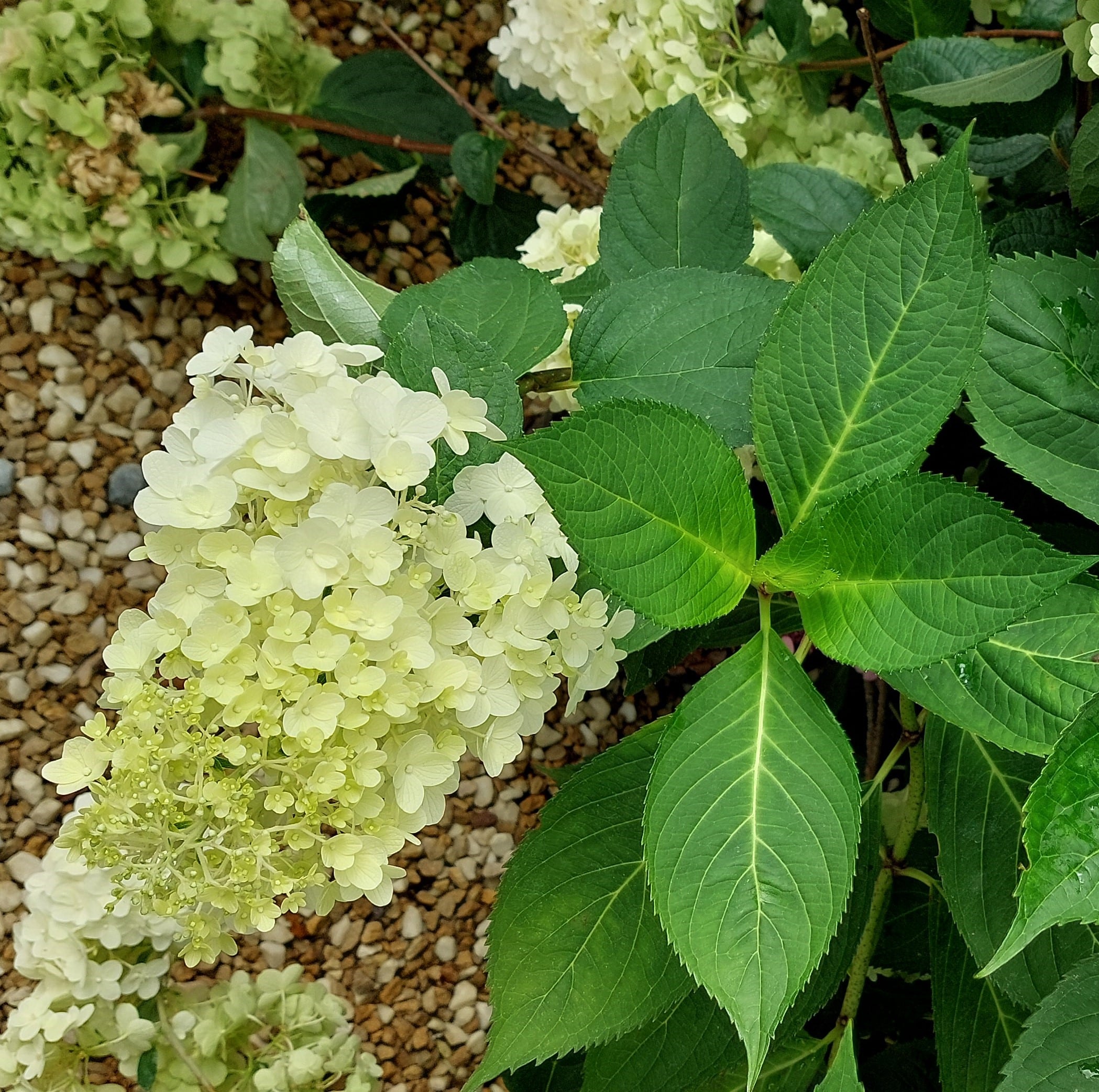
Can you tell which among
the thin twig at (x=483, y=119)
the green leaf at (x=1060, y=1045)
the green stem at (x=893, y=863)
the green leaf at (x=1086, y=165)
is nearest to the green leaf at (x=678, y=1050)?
the green stem at (x=893, y=863)

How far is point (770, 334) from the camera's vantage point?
51cm

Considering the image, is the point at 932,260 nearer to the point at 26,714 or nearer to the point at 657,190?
the point at 657,190

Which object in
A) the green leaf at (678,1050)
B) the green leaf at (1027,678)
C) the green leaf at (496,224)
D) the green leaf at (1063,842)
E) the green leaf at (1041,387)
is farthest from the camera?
the green leaf at (496,224)

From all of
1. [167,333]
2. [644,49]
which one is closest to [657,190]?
[644,49]

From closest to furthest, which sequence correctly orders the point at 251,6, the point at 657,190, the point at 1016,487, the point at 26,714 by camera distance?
1. the point at 657,190
2. the point at 1016,487
3. the point at 251,6
4. the point at 26,714

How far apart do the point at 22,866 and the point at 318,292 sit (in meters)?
1.07

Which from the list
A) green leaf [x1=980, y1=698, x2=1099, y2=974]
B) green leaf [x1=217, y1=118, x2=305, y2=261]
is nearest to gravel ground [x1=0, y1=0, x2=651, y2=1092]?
green leaf [x1=217, y1=118, x2=305, y2=261]

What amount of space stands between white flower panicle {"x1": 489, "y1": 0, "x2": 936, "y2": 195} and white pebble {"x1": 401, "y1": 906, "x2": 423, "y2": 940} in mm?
989

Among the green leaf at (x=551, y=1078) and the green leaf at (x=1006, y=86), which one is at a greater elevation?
the green leaf at (x=1006, y=86)

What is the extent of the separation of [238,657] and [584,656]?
17 centimetres

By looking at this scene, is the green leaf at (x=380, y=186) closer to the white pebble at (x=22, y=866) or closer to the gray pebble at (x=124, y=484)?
the gray pebble at (x=124, y=484)

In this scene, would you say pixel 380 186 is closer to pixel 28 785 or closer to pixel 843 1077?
pixel 28 785

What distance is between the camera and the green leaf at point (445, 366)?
0.53m

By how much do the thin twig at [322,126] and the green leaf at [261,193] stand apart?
0.06 feet
